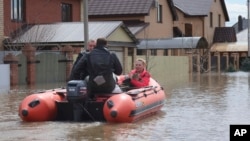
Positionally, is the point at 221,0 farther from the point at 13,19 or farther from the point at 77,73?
the point at 77,73

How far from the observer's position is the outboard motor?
526 inches

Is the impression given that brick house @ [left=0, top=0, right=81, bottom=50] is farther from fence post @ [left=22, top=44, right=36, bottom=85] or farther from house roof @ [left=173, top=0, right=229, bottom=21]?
house roof @ [left=173, top=0, right=229, bottom=21]

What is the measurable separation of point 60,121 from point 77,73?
3.77ft

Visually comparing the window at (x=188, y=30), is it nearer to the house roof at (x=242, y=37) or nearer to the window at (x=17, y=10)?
the house roof at (x=242, y=37)

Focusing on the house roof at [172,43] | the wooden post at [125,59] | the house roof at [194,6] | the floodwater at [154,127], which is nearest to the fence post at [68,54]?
the wooden post at [125,59]

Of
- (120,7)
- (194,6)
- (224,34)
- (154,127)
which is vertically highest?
(194,6)

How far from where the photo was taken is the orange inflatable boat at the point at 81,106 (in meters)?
13.1

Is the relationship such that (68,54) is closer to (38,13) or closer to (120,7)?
(38,13)

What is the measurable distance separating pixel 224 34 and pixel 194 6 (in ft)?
19.9

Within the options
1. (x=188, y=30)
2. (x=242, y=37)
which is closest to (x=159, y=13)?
(x=188, y=30)

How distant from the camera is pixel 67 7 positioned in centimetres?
4138

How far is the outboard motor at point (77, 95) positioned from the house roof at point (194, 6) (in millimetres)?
47506

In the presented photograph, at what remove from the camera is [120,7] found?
49.2 m

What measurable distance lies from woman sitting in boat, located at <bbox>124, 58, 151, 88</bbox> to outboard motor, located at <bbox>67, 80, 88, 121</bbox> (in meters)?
2.35
